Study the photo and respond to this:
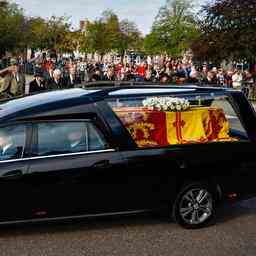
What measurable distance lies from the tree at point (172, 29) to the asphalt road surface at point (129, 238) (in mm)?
54794

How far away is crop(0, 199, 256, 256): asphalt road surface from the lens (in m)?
5.83

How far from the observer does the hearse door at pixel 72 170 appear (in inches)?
233

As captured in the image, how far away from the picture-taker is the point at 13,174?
227 inches

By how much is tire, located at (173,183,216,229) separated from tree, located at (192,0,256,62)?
79.2 ft

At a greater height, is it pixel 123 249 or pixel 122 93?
pixel 122 93

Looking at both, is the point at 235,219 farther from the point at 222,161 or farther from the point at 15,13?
the point at 15,13

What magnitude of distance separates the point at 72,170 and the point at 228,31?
26.6 m

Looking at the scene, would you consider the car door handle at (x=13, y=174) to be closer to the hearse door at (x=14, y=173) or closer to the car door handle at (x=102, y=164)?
the hearse door at (x=14, y=173)

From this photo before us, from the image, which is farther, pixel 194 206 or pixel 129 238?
pixel 194 206

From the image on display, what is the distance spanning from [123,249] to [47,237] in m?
0.83

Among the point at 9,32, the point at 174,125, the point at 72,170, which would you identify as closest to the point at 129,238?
the point at 72,170

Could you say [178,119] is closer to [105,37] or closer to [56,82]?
[56,82]

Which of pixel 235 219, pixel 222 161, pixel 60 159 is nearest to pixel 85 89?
pixel 60 159

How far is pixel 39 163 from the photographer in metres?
5.90
